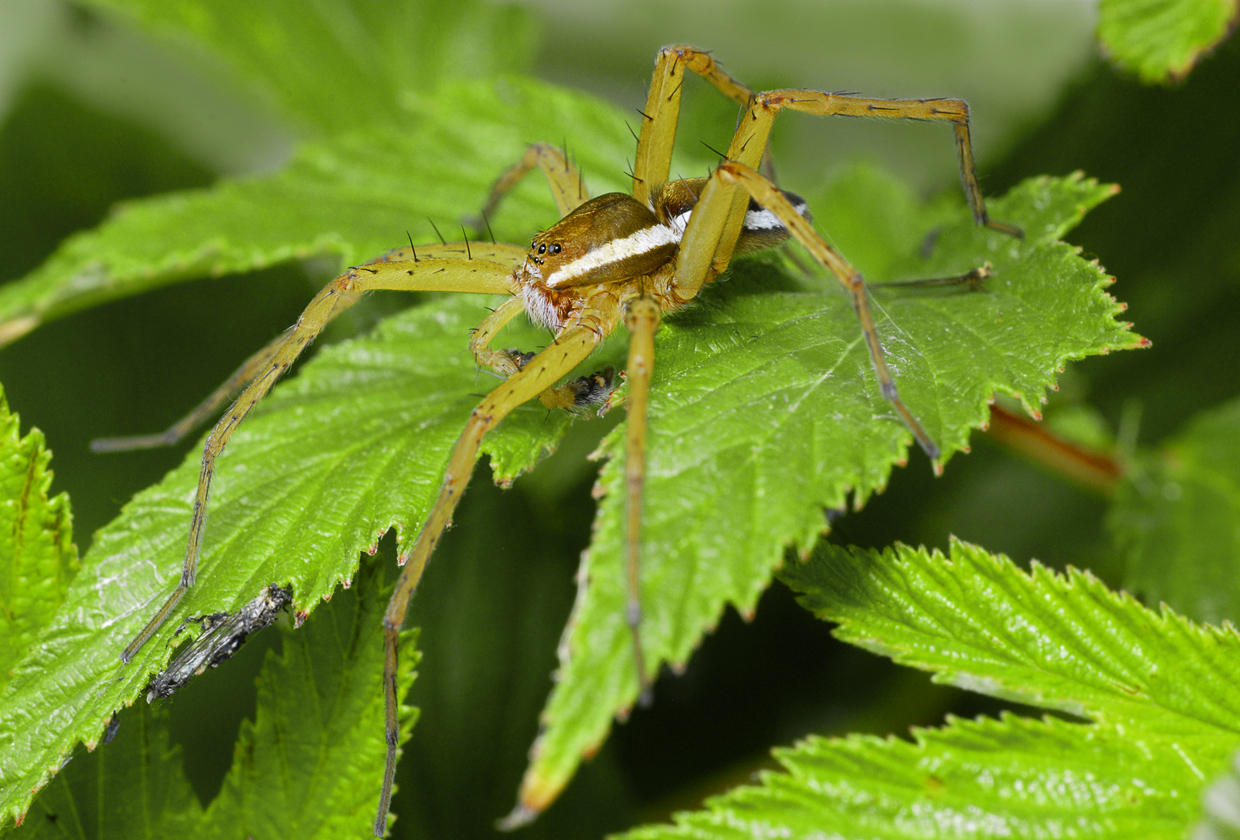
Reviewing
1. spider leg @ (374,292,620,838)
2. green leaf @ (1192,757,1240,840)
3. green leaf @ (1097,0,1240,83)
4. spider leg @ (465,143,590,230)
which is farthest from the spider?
green leaf @ (1192,757,1240,840)

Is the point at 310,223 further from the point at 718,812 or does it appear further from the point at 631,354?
the point at 718,812

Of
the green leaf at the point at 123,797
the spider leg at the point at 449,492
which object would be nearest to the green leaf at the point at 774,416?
the spider leg at the point at 449,492

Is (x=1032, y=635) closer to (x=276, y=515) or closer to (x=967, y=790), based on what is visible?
(x=967, y=790)

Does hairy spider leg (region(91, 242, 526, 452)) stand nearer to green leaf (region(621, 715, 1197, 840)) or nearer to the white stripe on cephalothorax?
the white stripe on cephalothorax

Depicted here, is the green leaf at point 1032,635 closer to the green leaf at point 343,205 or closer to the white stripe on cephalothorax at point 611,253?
the white stripe on cephalothorax at point 611,253

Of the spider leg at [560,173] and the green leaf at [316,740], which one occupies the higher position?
the spider leg at [560,173]

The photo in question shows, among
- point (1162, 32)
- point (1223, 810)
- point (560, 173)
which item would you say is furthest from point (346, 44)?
point (1223, 810)

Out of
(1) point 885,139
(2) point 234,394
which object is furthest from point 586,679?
(1) point 885,139
